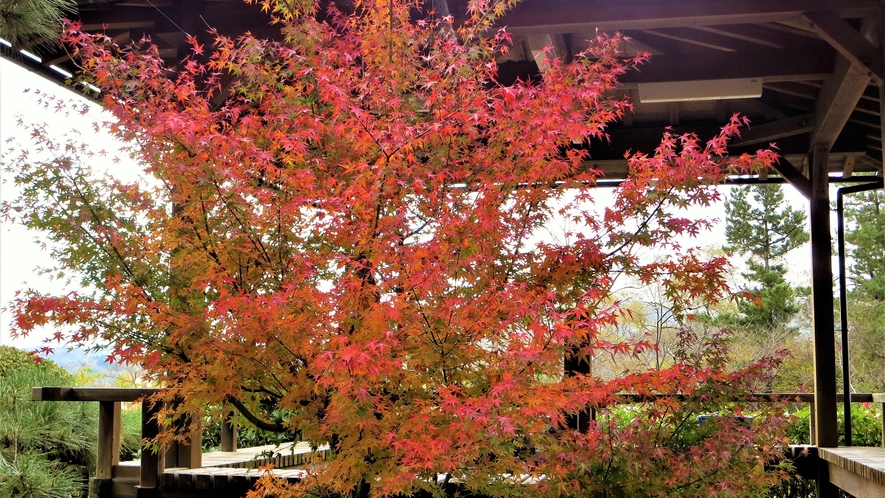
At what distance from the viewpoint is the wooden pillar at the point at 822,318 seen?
6.23m

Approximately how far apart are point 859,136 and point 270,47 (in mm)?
5448

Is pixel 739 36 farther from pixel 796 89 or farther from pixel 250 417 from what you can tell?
pixel 250 417

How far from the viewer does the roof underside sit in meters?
4.32

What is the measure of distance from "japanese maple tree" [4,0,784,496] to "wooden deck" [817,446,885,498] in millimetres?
1469

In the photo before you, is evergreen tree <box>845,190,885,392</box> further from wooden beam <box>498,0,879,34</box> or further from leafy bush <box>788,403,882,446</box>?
wooden beam <box>498,0,879,34</box>

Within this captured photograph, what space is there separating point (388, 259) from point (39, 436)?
434 centimetres

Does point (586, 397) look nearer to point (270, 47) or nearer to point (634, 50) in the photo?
point (270, 47)

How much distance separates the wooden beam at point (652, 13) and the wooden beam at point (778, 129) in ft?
7.07

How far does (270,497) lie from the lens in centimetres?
461

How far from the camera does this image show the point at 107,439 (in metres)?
5.09

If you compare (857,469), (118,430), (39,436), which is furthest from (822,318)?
(39,436)

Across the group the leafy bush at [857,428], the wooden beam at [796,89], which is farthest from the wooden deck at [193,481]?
the leafy bush at [857,428]

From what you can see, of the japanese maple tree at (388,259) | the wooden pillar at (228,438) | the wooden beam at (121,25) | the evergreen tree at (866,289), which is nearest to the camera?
the japanese maple tree at (388,259)

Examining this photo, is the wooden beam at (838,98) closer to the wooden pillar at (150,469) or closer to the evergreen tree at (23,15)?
the evergreen tree at (23,15)
